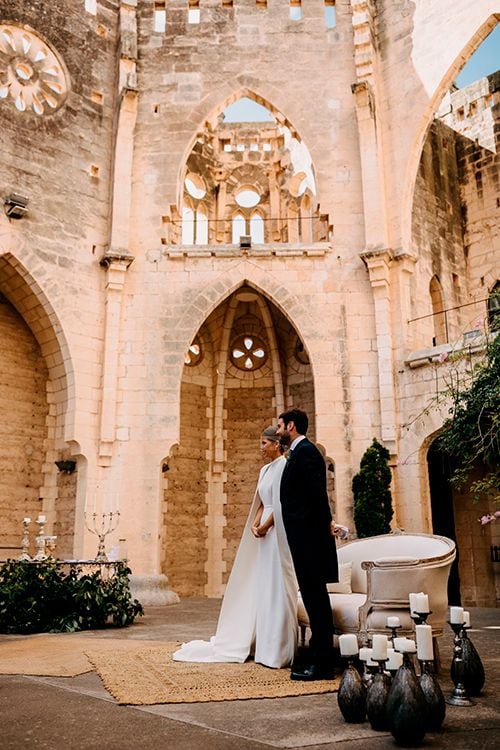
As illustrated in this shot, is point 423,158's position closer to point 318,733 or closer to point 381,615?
point 381,615

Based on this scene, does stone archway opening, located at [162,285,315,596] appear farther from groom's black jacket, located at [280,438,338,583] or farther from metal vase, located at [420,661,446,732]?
metal vase, located at [420,661,446,732]

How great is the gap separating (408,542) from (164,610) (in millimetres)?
6342

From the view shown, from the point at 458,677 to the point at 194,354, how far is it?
12.5 meters

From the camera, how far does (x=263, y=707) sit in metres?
3.38

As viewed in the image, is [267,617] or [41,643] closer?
[267,617]

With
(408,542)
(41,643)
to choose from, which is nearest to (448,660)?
(408,542)

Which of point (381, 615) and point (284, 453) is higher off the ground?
point (284, 453)

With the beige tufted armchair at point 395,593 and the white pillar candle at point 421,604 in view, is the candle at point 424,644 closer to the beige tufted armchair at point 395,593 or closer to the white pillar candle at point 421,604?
the white pillar candle at point 421,604

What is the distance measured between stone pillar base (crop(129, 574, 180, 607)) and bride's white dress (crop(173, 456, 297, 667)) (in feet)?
21.6

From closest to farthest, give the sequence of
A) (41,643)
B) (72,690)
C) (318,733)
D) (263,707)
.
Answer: (318,733)
(263,707)
(72,690)
(41,643)

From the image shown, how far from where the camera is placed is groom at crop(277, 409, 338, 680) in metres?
4.18

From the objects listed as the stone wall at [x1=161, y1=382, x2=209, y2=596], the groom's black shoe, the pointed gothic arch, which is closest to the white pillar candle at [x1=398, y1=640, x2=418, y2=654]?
the groom's black shoe

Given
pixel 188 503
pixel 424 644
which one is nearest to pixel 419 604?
pixel 424 644

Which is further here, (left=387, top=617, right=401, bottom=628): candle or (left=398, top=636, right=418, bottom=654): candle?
(left=387, top=617, right=401, bottom=628): candle
